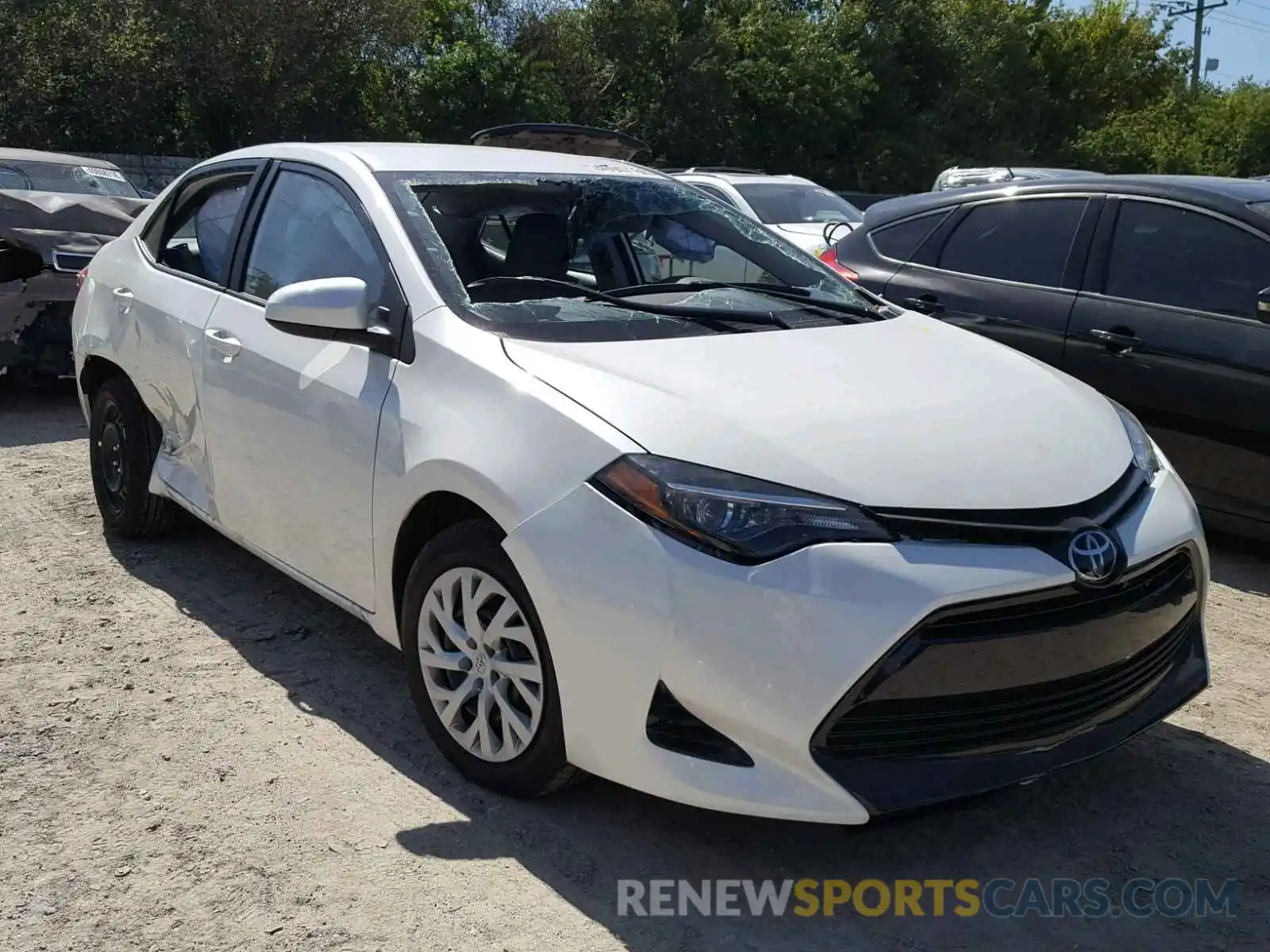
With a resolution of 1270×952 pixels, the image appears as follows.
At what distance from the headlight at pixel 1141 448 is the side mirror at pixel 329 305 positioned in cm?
210

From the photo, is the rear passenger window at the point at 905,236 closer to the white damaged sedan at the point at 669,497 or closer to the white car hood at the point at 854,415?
the white damaged sedan at the point at 669,497

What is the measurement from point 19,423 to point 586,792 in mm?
5846

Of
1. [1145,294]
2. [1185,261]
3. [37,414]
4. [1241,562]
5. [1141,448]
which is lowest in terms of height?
[37,414]

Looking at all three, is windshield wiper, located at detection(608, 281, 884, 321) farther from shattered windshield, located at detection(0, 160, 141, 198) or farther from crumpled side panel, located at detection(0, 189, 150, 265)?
shattered windshield, located at detection(0, 160, 141, 198)

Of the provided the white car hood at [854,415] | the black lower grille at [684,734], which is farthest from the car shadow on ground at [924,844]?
the white car hood at [854,415]

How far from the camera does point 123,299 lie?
16.2 ft

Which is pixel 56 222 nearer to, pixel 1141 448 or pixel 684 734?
pixel 684 734

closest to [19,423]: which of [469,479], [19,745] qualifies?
[19,745]

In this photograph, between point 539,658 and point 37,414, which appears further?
point 37,414

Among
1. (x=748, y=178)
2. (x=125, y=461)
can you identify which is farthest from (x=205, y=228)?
(x=748, y=178)

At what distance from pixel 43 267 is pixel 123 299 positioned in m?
3.11

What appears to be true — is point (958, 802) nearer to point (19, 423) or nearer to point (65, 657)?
point (65, 657)

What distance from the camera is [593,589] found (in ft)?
9.01

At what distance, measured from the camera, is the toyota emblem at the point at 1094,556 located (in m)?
2.73
